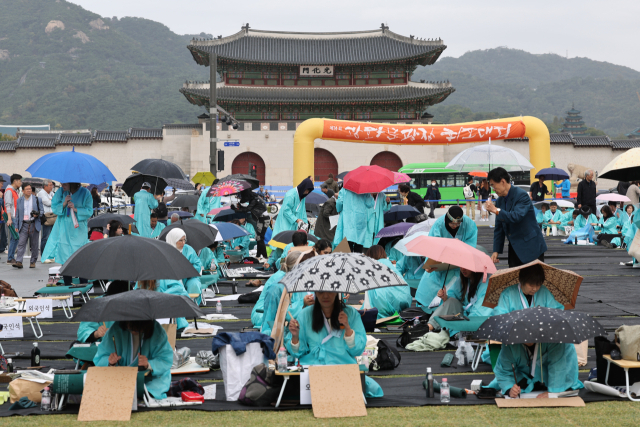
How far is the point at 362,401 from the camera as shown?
14.8ft

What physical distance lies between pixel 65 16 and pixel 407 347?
10171 cm

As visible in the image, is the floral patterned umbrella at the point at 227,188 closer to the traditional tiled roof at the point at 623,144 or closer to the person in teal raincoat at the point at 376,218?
the person in teal raincoat at the point at 376,218

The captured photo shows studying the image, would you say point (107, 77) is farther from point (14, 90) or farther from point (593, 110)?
point (593, 110)

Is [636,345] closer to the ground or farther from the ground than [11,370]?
farther from the ground

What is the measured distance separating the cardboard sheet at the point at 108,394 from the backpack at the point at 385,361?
2.10 meters

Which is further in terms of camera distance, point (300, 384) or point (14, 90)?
point (14, 90)

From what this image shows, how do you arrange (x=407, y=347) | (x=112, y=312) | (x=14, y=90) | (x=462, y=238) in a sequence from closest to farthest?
(x=112, y=312) < (x=407, y=347) < (x=462, y=238) < (x=14, y=90)

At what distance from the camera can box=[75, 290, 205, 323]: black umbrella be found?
423 cm

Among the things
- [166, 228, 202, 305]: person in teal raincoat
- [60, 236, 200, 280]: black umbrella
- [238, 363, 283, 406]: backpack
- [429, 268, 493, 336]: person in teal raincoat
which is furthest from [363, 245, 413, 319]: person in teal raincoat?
[60, 236, 200, 280]: black umbrella

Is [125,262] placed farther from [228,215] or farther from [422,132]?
[422,132]

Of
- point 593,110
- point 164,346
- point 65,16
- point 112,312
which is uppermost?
point 65,16

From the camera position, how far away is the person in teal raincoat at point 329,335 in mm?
4742

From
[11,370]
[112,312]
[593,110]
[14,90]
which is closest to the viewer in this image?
[112,312]

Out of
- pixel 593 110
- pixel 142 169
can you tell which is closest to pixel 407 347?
pixel 142 169
